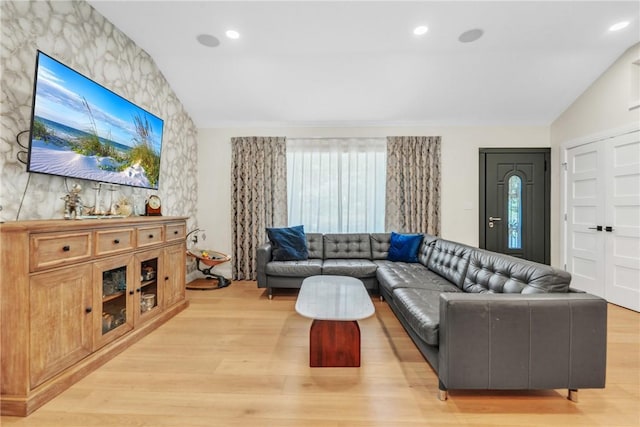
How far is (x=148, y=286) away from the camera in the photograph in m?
2.63

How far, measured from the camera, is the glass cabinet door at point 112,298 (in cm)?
198

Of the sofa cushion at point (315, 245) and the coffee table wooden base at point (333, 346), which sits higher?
the sofa cushion at point (315, 245)

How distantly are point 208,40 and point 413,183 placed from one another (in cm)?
339

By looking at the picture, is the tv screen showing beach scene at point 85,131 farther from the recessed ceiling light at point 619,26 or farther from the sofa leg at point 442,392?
the recessed ceiling light at point 619,26

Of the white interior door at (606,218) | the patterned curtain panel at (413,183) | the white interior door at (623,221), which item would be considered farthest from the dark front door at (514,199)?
the white interior door at (623,221)

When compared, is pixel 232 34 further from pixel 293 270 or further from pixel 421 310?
pixel 421 310

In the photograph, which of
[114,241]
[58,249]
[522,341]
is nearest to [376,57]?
[522,341]

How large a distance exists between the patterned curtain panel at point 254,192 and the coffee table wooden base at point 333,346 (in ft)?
8.53

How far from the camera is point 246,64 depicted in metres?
3.38

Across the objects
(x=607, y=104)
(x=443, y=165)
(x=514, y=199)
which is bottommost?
(x=514, y=199)

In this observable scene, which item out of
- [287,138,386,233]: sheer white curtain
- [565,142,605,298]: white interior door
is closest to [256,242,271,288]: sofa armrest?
[287,138,386,233]: sheer white curtain

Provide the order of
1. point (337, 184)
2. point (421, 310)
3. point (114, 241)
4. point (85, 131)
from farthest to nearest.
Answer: point (337, 184) → point (85, 131) → point (114, 241) → point (421, 310)

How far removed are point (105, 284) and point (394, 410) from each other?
7.34ft

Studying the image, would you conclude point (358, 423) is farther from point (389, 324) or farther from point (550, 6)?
point (550, 6)
